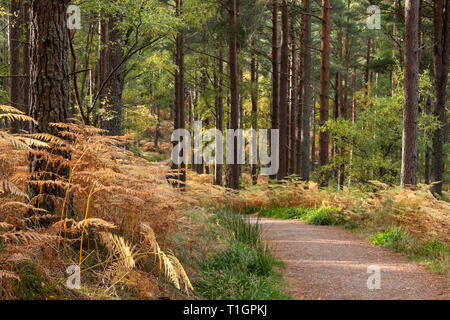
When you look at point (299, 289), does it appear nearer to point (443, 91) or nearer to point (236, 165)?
point (236, 165)

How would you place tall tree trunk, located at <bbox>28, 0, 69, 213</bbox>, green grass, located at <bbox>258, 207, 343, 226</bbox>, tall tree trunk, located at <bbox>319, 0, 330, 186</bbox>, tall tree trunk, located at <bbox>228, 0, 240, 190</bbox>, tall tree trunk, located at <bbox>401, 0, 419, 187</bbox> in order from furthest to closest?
tall tree trunk, located at <bbox>319, 0, 330, 186</bbox>
tall tree trunk, located at <bbox>228, 0, 240, 190</bbox>
green grass, located at <bbox>258, 207, 343, 226</bbox>
tall tree trunk, located at <bbox>401, 0, 419, 187</bbox>
tall tree trunk, located at <bbox>28, 0, 69, 213</bbox>

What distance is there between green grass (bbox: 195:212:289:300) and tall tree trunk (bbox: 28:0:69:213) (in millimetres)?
2075

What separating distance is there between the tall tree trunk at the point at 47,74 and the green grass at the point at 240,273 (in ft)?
6.81

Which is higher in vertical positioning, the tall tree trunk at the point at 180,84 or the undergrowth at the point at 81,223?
the tall tree trunk at the point at 180,84

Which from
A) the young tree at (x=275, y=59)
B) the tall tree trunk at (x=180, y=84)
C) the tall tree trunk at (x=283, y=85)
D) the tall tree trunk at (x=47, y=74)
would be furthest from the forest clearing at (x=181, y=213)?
the tall tree trunk at (x=180, y=84)

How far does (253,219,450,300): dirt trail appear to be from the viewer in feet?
16.9

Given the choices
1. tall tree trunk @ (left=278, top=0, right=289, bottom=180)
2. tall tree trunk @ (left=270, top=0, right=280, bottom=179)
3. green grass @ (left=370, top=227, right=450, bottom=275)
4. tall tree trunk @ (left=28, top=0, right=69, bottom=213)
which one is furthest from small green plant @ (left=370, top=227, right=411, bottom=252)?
tall tree trunk @ (left=270, top=0, right=280, bottom=179)

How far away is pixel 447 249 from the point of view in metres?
7.00

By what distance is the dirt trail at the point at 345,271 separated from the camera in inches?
203

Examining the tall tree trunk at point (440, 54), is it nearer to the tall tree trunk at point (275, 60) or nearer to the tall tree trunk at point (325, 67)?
the tall tree trunk at point (325, 67)

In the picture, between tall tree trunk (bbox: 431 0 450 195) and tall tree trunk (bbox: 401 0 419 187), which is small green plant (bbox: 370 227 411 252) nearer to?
tall tree trunk (bbox: 401 0 419 187)

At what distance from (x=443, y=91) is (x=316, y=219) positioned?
8049 mm

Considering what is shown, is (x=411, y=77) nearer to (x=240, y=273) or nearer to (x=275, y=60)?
(x=240, y=273)
